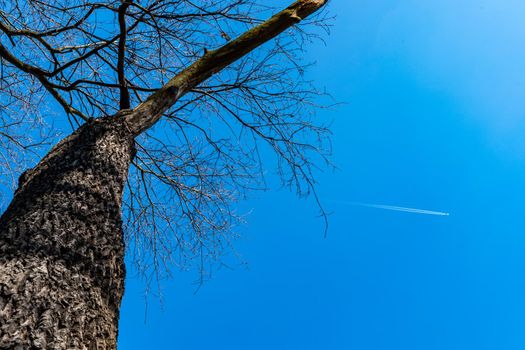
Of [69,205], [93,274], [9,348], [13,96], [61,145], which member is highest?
[13,96]

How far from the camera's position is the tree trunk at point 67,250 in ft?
4.44

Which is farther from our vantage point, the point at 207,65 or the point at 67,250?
the point at 207,65

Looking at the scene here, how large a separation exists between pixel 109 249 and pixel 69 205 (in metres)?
0.28

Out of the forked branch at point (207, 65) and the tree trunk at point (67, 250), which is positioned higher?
the forked branch at point (207, 65)

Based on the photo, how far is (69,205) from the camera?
186 cm

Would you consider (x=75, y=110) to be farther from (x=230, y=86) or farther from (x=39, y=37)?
(x=230, y=86)

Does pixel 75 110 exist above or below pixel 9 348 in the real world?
above

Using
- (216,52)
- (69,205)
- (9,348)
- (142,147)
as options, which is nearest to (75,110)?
(142,147)

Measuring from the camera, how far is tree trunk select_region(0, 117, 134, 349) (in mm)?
1353

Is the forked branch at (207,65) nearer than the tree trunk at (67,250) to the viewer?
No

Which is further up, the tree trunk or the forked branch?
the forked branch

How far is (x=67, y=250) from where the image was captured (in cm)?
163

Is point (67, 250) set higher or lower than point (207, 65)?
lower

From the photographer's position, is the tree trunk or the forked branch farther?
the forked branch
